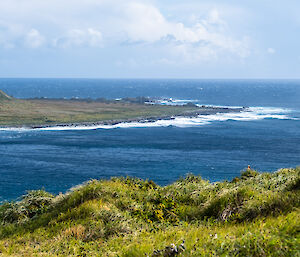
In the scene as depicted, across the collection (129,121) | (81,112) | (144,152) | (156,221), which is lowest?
(144,152)

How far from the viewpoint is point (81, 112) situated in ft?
475

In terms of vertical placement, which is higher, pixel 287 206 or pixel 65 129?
pixel 287 206

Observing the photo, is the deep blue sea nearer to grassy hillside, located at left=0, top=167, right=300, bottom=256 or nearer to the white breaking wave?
the white breaking wave

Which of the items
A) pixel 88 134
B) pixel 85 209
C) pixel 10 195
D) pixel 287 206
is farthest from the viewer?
pixel 88 134

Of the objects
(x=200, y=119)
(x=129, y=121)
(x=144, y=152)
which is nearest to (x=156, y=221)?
(x=144, y=152)

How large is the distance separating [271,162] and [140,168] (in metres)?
25.3

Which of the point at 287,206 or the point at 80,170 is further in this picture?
the point at 80,170

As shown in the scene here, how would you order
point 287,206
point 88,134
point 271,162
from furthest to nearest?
1. point 88,134
2. point 271,162
3. point 287,206

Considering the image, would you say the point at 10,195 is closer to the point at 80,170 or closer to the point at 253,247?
the point at 80,170

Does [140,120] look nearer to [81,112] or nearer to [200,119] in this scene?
[200,119]

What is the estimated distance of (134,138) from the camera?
95.8m

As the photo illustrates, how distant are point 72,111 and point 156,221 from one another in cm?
13688

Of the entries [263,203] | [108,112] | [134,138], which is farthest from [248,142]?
[263,203]

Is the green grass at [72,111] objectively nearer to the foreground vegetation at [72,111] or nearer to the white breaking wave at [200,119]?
the foreground vegetation at [72,111]
